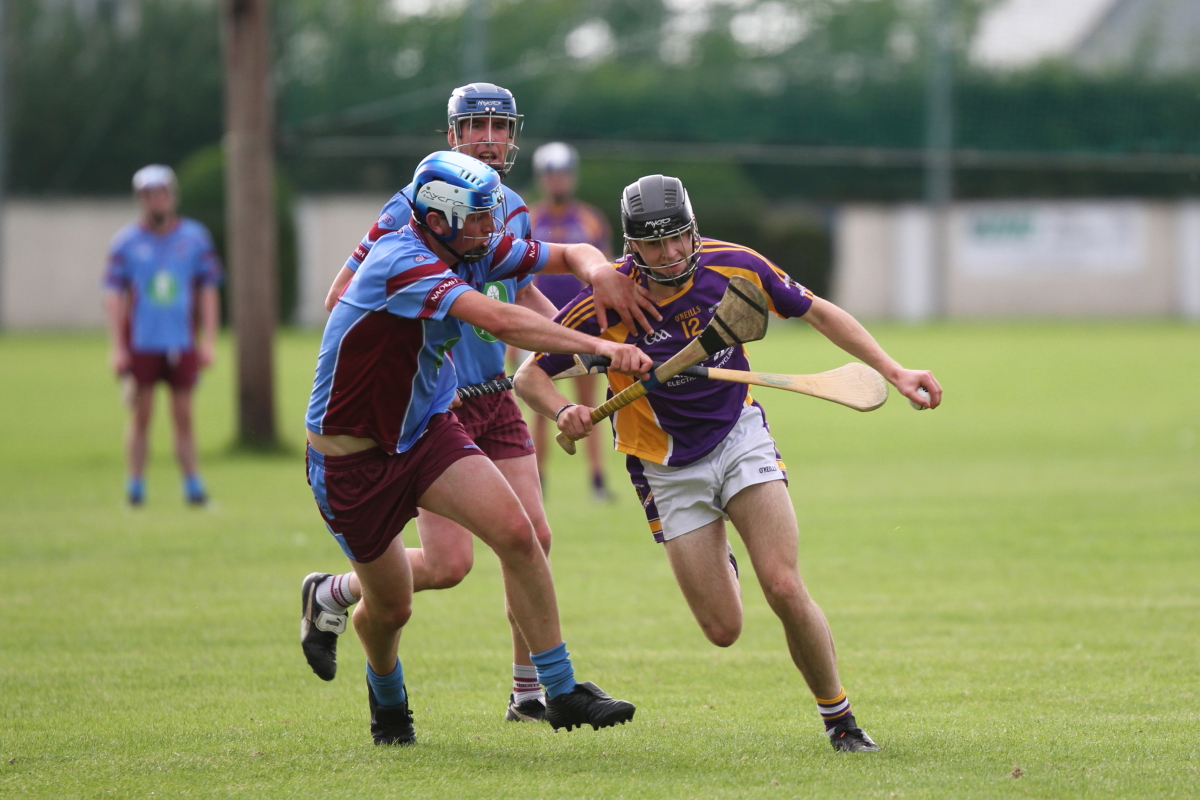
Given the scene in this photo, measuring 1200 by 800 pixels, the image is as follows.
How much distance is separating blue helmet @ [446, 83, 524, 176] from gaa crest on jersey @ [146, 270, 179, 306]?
6.10 metres

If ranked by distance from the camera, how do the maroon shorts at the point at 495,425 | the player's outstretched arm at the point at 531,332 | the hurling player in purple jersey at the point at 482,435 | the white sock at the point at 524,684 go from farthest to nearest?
Answer: 1. the maroon shorts at the point at 495,425
2. the white sock at the point at 524,684
3. the hurling player in purple jersey at the point at 482,435
4. the player's outstretched arm at the point at 531,332

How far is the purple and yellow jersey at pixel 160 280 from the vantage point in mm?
11508

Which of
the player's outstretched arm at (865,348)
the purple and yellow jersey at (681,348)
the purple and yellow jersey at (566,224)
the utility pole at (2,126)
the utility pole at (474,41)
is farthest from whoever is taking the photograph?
the utility pole at (2,126)

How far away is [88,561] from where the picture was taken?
9.26 m

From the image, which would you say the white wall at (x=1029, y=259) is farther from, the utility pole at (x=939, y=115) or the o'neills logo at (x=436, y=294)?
the o'neills logo at (x=436, y=294)

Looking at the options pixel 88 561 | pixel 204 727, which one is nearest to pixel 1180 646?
pixel 204 727

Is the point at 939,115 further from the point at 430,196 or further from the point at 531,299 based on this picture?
the point at 430,196

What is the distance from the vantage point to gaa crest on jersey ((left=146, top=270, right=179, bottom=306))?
11.5 meters

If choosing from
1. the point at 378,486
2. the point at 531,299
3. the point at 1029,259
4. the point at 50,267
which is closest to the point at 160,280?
the point at 531,299

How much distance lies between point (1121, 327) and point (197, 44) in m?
27.0

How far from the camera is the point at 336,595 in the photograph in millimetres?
5711

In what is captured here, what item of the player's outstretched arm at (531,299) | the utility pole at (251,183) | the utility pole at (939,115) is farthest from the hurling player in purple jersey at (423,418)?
the utility pole at (939,115)

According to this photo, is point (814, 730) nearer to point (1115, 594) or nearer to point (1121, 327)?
point (1115, 594)

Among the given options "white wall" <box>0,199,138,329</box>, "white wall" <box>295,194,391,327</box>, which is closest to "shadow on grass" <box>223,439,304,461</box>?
"white wall" <box>295,194,391,327</box>
